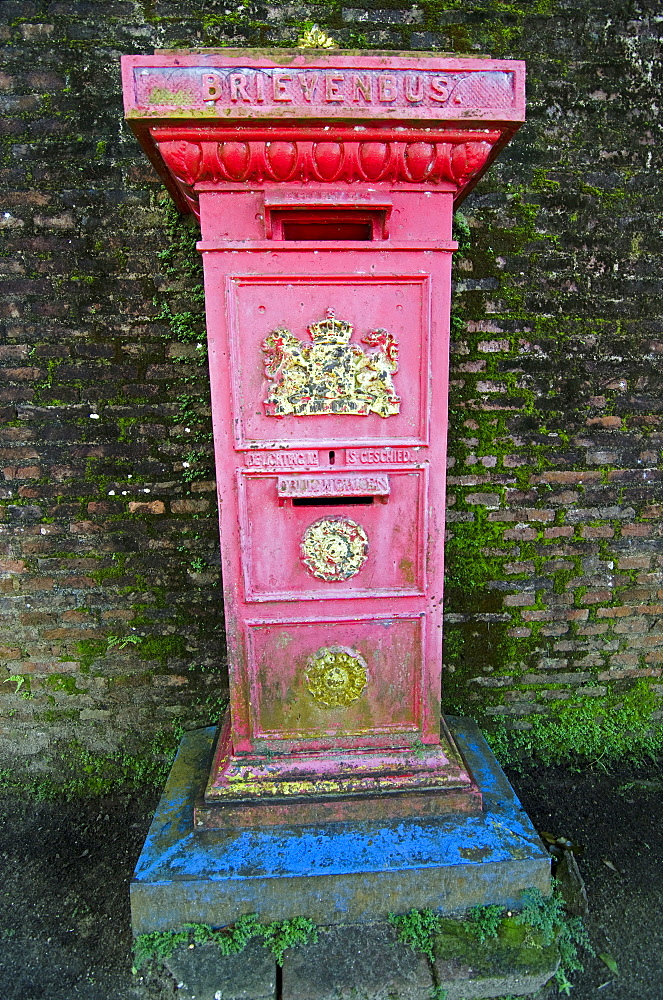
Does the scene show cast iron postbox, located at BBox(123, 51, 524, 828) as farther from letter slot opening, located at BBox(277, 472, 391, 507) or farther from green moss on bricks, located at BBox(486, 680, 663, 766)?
green moss on bricks, located at BBox(486, 680, 663, 766)

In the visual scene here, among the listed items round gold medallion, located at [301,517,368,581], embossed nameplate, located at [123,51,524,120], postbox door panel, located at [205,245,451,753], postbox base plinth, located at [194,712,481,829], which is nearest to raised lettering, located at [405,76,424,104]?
embossed nameplate, located at [123,51,524,120]

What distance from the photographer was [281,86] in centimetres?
169

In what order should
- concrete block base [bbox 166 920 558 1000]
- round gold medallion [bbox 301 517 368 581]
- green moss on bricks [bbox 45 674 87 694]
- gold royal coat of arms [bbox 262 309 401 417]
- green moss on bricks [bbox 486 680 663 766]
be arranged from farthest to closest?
green moss on bricks [bbox 486 680 663 766]
green moss on bricks [bbox 45 674 87 694]
round gold medallion [bbox 301 517 368 581]
gold royal coat of arms [bbox 262 309 401 417]
concrete block base [bbox 166 920 558 1000]

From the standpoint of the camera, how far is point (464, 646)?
120 inches

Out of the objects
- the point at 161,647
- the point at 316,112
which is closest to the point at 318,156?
the point at 316,112

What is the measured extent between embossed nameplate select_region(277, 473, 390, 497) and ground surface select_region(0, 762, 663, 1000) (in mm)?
1734

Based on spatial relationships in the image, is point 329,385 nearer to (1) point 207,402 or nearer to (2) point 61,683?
→ (1) point 207,402

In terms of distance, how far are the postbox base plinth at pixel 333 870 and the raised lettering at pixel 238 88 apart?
2.37 metres

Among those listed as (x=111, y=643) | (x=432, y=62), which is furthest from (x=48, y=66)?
(x=111, y=643)

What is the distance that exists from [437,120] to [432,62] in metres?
0.17

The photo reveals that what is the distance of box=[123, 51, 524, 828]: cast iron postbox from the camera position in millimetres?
1716

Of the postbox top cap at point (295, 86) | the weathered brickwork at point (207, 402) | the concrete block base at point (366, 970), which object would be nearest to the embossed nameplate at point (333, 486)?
the weathered brickwork at point (207, 402)

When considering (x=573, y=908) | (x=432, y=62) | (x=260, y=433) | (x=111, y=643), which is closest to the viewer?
(x=432, y=62)

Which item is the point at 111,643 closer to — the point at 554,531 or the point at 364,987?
the point at 364,987
